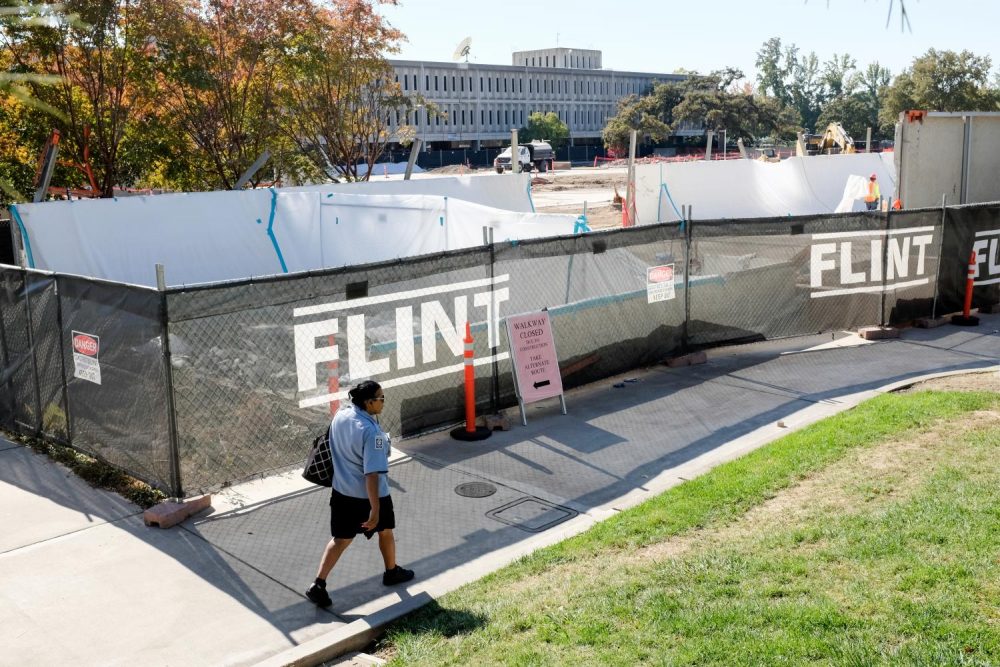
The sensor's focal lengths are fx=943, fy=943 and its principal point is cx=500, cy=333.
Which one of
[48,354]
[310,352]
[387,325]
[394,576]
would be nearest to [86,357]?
[48,354]

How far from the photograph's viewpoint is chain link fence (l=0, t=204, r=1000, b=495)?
788 centimetres

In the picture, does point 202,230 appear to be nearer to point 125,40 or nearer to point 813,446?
point 125,40

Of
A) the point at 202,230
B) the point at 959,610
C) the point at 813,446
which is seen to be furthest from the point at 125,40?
the point at 959,610

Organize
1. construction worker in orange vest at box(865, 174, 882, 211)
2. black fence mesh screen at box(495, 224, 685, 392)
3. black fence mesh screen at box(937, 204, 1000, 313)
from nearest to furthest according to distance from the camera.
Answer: black fence mesh screen at box(495, 224, 685, 392) → black fence mesh screen at box(937, 204, 1000, 313) → construction worker in orange vest at box(865, 174, 882, 211)

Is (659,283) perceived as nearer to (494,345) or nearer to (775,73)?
(494,345)

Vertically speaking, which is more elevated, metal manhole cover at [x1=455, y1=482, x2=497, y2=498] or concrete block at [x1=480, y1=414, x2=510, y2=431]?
concrete block at [x1=480, y1=414, x2=510, y2=431]

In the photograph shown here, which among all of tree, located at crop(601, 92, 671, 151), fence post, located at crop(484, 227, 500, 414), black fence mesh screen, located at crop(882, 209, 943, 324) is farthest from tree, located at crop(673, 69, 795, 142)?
fence post, located at crop(484, 227, 500, 414)

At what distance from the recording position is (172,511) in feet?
24.8

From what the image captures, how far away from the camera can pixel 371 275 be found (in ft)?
29.5

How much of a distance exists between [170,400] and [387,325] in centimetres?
233

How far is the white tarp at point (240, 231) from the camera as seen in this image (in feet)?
49.1

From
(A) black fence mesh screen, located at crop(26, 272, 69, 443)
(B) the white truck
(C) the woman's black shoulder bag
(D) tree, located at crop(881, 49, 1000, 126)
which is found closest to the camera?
(C) the woman's black shoulder bag

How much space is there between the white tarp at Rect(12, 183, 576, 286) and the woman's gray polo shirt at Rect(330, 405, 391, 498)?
7.65m

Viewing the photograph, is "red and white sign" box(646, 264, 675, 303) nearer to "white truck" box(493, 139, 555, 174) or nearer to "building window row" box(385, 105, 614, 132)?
"white truck" box(493, 139, 555, 174)
